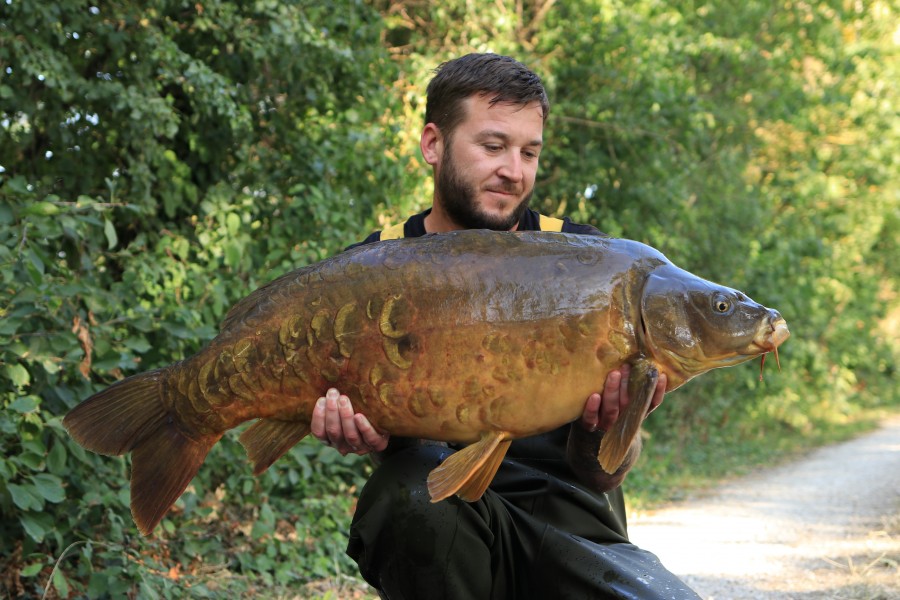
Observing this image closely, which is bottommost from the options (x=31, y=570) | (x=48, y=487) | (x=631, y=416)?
(x=31, y=570)

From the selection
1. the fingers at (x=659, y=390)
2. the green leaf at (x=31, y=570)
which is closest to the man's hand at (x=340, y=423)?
the fingers at (x=659, y=390)

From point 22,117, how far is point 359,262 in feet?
8.70

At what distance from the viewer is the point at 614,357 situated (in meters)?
1.95

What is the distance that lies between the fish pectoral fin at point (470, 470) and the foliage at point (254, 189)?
1.41 meters

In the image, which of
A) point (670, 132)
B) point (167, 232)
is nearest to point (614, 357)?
point (167, 232)

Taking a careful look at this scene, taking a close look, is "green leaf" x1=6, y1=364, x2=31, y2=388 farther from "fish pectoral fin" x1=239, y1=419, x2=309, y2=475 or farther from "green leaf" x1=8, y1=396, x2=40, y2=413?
"fish pectoral fin" x1=239, y1=419, x2=309, y2=475

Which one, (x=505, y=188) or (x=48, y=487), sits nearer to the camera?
(x=505, y=188)

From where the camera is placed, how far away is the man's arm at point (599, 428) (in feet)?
6.45

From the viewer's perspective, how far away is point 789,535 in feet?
16.5

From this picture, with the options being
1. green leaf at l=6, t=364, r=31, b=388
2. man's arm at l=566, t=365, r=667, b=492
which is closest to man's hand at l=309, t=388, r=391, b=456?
man's arm at l=566, t=365, r=667, b=492

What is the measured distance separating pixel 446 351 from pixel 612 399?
345mm

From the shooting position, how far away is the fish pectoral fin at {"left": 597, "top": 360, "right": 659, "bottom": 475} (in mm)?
1941

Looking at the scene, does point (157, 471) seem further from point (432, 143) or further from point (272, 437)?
point (432, 143)

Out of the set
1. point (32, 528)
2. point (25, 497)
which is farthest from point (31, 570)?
point (25, 497)
